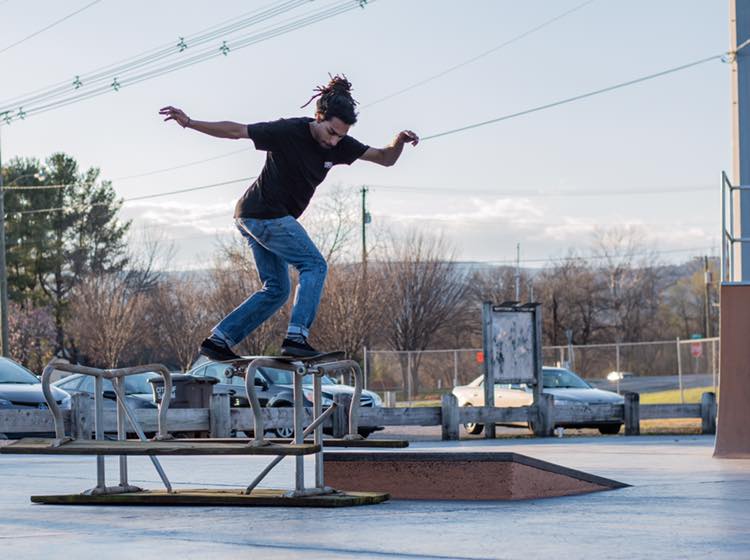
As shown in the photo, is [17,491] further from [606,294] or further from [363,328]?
[606,294]

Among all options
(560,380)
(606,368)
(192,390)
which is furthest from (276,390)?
(606,368)

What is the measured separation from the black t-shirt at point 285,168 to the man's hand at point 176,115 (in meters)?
0.52

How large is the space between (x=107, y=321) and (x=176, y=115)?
59.1m

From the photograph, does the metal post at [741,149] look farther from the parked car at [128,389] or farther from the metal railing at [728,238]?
the parked car at [128,389]

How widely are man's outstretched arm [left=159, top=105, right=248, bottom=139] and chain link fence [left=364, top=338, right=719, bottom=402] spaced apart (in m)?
27.0

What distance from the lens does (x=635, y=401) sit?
22.7 m

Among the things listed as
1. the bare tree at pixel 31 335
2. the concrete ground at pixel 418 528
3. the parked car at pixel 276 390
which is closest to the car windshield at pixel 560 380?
the parked car at pixel 276 390

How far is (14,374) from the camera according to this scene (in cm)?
2088

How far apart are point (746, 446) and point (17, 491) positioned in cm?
775

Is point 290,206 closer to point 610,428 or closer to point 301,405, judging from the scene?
point 301,405

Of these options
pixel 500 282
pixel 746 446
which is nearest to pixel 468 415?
pixel 746 446

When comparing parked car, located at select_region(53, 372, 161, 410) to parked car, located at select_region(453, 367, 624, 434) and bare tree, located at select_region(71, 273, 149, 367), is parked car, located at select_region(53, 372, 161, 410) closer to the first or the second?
parked car, located at select_region(453, 367, 624, 434)

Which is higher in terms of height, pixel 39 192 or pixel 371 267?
pixel 39 192

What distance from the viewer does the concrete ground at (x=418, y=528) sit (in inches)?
227
